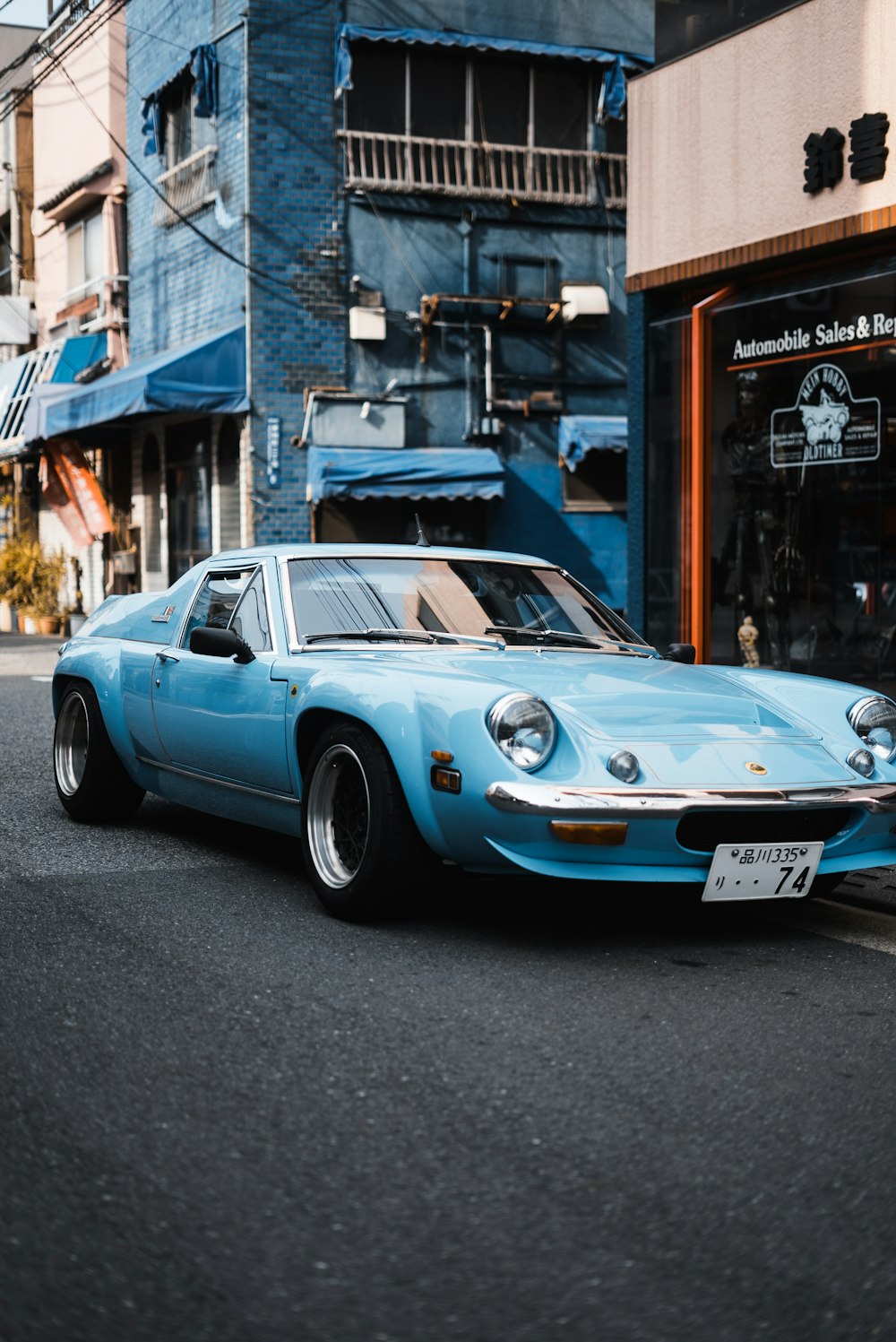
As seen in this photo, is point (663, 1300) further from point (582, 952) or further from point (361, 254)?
point (361, 254)

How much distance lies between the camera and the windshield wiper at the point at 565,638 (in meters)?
6.38

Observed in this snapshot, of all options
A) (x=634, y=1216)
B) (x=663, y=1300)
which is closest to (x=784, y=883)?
(x=634, y=1216)

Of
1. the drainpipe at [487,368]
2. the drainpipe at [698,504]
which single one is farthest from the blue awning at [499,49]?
the drainpipe at [698,504]

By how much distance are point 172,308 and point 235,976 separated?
18.5m

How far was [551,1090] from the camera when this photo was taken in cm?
374

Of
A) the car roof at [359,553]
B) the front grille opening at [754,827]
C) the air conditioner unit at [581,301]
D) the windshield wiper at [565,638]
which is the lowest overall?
the front grille opening at [754,827]

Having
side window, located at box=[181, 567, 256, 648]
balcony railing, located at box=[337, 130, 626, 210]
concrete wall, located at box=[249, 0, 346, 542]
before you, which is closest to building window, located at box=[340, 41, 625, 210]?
balcony railing, located at box=[337, 130, 626, 210]

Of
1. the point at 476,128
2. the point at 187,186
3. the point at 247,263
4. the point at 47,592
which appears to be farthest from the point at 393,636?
the point at 47,592

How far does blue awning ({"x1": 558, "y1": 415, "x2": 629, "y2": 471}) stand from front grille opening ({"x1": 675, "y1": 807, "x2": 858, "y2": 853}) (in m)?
15.7

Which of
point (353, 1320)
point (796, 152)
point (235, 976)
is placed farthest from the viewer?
point (796, 152)

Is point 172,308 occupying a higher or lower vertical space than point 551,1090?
higher

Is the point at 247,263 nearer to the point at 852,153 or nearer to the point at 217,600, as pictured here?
the point at 852,153

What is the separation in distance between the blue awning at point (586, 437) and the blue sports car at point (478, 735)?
44.9 feet

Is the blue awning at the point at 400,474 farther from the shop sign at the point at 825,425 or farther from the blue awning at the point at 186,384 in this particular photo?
the shop sign at the point at 825,425
